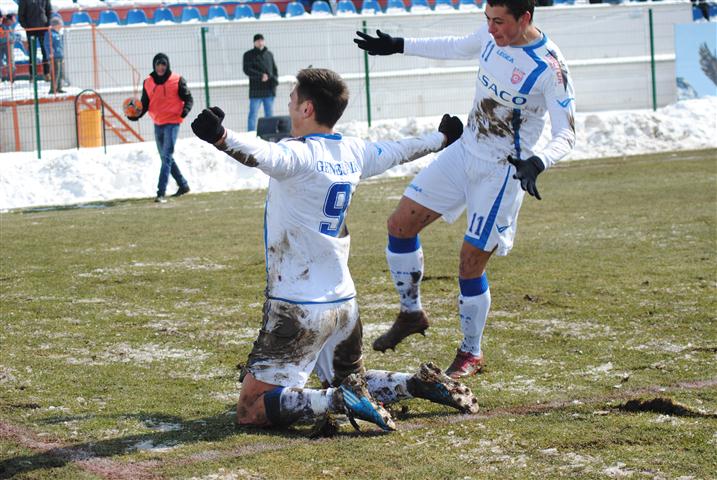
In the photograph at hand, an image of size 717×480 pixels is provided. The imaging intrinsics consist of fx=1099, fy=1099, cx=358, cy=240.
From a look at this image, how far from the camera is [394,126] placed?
882 inches

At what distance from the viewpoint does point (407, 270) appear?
22.1 feet

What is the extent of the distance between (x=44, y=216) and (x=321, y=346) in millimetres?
10976

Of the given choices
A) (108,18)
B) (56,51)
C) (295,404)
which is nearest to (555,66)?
(295,404)

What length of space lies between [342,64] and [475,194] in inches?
755

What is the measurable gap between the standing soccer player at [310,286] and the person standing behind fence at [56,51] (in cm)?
1791

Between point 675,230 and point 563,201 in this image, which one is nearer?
point 675,230

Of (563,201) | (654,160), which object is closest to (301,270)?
(563,201)

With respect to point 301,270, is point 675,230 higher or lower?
lower

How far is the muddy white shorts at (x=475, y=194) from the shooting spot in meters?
6.45

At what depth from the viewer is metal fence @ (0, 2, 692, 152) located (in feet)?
72.8

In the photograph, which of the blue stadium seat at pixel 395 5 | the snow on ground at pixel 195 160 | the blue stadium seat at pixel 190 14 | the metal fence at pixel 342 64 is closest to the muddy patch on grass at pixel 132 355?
the snow on ground at pixel 195 160

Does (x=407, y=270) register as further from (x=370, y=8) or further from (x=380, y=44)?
(x=370, y=8)

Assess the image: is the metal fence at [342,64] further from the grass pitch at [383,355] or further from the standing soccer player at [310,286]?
the standing soccer player at [310,286]

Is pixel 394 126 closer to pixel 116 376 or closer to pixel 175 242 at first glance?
pixel 175 242
